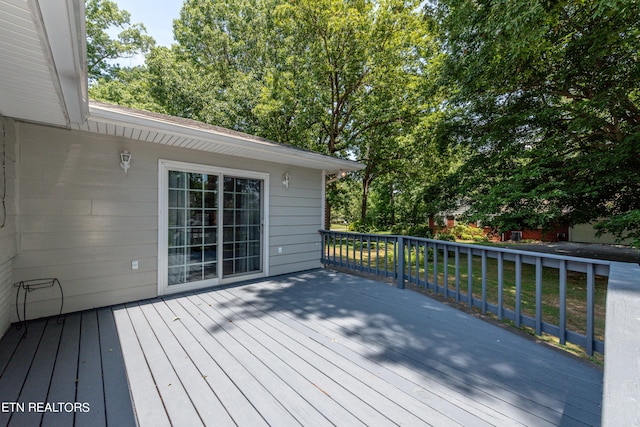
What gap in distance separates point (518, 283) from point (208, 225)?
408 centimetres

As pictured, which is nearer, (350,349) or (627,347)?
(627,347)

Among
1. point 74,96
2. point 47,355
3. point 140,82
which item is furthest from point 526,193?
point 140,82

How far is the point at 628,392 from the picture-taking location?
68 centimetres

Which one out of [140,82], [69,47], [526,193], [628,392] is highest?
[140,82]

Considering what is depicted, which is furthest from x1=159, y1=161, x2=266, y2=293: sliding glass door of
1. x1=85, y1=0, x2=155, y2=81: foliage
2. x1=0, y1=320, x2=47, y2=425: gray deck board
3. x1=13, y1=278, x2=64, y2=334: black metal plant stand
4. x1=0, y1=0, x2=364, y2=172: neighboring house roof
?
x1=85, y1=0, x2=155, y2=81: foliage

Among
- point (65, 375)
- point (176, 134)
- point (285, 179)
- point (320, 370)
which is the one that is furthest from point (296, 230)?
point (65, 375)

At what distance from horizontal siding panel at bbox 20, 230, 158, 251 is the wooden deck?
83 cm

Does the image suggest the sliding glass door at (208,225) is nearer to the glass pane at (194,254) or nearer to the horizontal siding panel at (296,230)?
the glass pane at (194,254)

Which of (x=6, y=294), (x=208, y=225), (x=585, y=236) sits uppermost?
(x=208, y=225)

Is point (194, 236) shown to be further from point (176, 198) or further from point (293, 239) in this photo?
point (293, 239)

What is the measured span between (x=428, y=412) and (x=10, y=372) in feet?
10.1

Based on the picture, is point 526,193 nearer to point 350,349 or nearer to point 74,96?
point 350,349

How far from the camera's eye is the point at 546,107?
559 centimetres

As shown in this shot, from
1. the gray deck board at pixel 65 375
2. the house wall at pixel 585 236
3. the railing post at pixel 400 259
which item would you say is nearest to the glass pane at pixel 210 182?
the gray deck board at pixel 65 375
